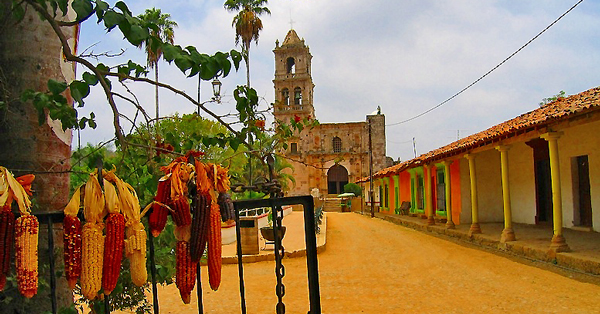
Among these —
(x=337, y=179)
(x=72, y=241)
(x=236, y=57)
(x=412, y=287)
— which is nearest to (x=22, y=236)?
(x=72, y=241)

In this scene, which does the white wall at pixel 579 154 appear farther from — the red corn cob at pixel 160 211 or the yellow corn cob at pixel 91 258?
the yellow corn cob at pixel 91 258

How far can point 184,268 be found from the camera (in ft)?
6.95

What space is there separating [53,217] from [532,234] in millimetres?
12982

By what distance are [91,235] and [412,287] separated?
689 centimetres

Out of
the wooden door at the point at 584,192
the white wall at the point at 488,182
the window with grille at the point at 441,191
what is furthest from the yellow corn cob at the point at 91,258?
the window with grille at the point at 441,191

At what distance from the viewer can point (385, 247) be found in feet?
45.0

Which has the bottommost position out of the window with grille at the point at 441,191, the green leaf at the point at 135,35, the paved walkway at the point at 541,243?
the paved walkway at the point at 541,243

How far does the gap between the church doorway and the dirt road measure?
1516 inches

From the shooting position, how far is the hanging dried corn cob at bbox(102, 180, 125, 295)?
1920 millimetres

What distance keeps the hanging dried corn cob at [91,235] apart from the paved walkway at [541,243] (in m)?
8.44

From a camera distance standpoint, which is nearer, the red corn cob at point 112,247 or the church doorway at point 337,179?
the red corn cob at point 112,247

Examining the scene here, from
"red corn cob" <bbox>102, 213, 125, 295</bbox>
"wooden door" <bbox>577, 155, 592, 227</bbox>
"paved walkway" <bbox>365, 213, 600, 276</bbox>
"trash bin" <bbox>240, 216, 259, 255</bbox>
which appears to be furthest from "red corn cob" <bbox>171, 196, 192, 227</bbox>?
"wooden door" <bbox>577, 155, 592, 227</bbox>

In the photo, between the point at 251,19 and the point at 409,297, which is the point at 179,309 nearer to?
the point at 409,297

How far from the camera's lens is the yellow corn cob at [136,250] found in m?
1.98
